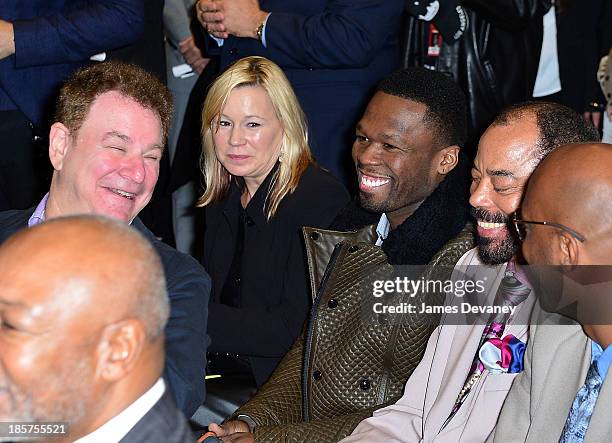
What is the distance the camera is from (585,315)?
7.61 ft

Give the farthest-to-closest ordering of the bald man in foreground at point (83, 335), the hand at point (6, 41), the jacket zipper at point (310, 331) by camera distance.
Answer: the hand at point (6, 41) → the jacket zipper at point (310, 331) → the bald man in foreground at point (83, 335)

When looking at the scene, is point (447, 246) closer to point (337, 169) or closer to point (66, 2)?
point (337, 169)

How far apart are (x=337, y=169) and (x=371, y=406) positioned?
1.35 metres

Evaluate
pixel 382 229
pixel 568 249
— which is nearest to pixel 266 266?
pixel 382 229

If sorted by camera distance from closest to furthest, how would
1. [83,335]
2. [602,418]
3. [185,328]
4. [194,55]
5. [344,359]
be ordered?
[83,335] < [602,418] < [185,328] < [344,359] < [194,55]

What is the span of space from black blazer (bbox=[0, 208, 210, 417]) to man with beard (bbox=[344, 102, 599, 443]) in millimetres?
637

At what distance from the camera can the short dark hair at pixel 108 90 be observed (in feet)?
9.39

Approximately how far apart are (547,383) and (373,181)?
1165mm

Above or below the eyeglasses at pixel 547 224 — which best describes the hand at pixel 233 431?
below

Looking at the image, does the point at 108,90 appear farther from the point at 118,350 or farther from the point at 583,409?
the point at 583,409

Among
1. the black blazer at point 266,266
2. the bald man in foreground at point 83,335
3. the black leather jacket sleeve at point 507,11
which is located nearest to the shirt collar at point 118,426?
the bald man in foreground at point 83,335

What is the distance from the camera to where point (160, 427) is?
1.75 m

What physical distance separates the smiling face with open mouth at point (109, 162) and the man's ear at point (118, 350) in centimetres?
111

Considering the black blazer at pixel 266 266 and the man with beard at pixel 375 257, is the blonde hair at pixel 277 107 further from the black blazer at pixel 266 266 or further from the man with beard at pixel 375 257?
the man with beard at pixel 375 257
